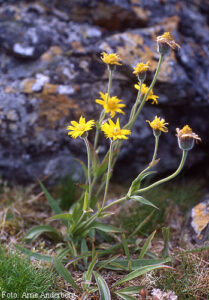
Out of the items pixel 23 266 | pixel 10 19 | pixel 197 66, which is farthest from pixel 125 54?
pixel 23 266

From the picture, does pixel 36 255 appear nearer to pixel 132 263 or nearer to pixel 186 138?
pixel 132 263

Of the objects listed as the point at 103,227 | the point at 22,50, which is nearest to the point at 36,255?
the point at 103,227

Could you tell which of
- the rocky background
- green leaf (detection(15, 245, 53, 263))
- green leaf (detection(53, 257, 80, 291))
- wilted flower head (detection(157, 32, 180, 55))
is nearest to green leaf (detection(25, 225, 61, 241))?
green leaf (detection(15, 245, 53, 263))

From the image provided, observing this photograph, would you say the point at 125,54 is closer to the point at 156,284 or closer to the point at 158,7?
the point at 158,7

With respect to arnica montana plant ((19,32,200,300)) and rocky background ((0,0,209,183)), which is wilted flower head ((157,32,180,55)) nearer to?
arnica montana plant ((19,32,200,300))

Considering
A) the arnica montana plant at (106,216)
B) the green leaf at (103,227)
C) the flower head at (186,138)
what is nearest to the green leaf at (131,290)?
the arnica montana plant at (106,216)

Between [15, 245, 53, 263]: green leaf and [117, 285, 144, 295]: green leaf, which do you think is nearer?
[117, 285, 144, 295]: green leaf

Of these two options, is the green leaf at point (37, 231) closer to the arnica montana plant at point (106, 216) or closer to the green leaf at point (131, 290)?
the arnica montana plant at point (106, 216)
